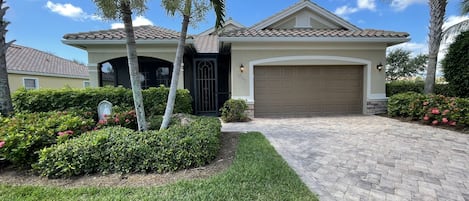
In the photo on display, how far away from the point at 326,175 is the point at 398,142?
125 inches

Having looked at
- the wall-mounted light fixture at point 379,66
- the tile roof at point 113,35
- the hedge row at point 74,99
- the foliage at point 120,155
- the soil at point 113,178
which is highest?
the tile roof at point 113,35

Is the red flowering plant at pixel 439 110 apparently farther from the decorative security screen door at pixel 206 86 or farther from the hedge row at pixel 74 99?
the hedge row at pixel 74 99

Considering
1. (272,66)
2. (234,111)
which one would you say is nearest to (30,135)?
(234,111)

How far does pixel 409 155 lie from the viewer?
4371mm

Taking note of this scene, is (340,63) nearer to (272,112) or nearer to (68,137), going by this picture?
(272,112)

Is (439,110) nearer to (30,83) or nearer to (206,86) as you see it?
(206,86)

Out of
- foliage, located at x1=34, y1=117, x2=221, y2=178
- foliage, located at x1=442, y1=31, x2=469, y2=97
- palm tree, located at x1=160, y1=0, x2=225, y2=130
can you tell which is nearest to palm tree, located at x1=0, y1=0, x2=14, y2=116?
foliage, located at x1=34, y1=117, x2=221, y2=178

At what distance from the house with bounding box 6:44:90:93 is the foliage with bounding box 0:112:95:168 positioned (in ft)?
46.3

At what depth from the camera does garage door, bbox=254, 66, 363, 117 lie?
964 cm

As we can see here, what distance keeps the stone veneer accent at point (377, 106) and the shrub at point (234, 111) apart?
5.82 meters

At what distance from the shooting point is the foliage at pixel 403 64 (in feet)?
67.9

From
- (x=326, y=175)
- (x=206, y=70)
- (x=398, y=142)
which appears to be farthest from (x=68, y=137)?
(x=398, y=142)

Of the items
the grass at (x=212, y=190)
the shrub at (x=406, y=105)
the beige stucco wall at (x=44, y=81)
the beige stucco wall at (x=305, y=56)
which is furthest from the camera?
the beige stucco wall at (x=44, y=81)

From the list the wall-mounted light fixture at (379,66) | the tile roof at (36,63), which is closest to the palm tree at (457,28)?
the wall-mounted light fixture at (379,66)
